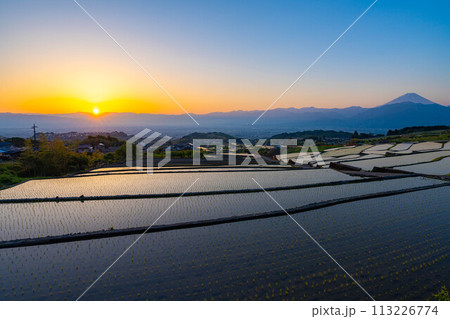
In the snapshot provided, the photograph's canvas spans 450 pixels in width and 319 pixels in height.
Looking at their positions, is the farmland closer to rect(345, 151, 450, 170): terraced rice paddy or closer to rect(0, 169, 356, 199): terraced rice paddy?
rect(0, 169, 356, 199): terraced rice paddy

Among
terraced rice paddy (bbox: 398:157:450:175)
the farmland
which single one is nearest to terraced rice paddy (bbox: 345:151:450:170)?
terraced rice paddy (bbox: 398:157:450:175)

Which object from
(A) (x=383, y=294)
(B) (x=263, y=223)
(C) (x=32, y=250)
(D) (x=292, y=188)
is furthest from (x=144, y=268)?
(D) (x=292, y=188)

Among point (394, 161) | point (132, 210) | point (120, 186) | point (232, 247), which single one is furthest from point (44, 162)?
point (394, 161)

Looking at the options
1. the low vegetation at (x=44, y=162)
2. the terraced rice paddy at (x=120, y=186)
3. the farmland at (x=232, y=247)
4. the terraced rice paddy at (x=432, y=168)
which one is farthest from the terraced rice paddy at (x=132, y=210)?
the low vegetation at (x=44, y=162)

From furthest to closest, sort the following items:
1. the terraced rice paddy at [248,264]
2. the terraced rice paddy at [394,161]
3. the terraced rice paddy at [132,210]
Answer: the terraced rice paddy at [394,161] → the terraced rice paddy at [132,210] → the terraced rice paddy at [248,264]

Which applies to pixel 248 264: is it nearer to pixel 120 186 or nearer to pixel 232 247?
pixel 232 247

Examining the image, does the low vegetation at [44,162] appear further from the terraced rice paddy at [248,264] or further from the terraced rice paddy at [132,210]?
the terraced rice paddy at [248,264]
